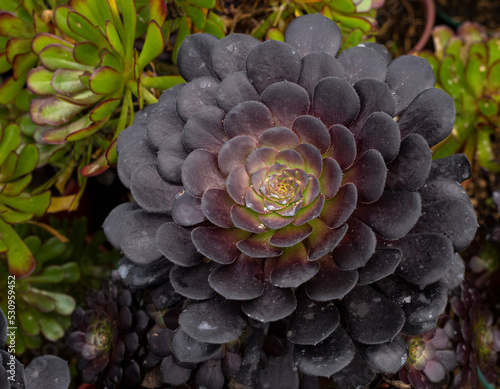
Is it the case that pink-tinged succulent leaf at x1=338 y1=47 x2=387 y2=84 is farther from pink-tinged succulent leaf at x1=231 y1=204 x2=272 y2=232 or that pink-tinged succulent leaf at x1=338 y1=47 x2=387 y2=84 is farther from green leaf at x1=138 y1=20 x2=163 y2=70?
green leaf at x1=138 y1=20 x2=163 y2=70

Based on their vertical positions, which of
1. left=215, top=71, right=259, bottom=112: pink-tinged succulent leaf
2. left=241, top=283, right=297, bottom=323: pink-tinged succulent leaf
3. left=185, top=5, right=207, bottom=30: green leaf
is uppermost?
left=215, top=71, right=259, bottom=112: pink-tinged succulent leaf

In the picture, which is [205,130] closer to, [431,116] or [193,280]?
[193,280]

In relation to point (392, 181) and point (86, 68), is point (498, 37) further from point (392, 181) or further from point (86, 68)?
point (86, 68)

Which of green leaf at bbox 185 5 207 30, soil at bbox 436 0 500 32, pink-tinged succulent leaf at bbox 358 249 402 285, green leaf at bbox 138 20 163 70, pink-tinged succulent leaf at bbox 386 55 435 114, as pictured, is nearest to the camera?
pink-tinged succulent leaf at bbox 358 249 402 285

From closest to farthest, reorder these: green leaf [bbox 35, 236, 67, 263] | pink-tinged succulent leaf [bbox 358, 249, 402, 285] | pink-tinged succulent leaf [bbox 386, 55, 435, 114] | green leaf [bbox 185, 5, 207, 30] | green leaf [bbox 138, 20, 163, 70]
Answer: pink-tinged succulent leaf [bbox 358, 249, 402, 285], pink-tinged succulent leaf [bbox 386, 55, 435, 114], green leaf [bbox 138, 20, 163, 70], green leaf [bbox 185, 5, 207, 30], green leaf [bbox 35, 236, 67, 263]

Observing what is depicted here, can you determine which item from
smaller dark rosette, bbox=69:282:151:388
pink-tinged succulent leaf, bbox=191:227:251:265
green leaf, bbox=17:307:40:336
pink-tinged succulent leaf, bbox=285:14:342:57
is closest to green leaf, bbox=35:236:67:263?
green leaf, bbox=17:307:40:336
